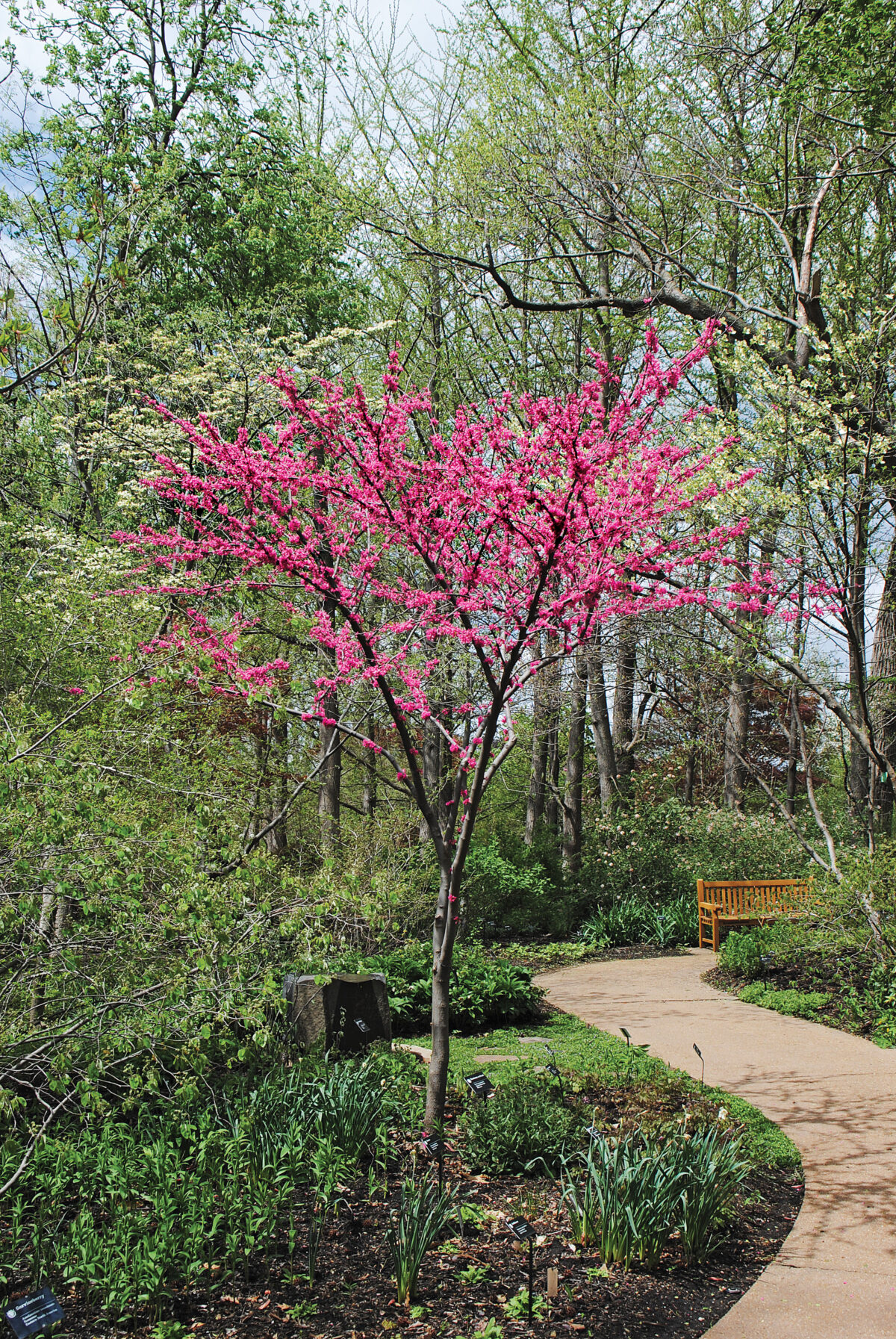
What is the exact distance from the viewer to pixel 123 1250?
113 inches

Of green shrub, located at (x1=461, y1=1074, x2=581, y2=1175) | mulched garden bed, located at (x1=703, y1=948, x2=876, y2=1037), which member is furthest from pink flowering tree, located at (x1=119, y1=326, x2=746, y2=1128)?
mulched garden bed, located at (x1=703, y1=948, x2=876, y2=1037)

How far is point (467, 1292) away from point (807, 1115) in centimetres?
264

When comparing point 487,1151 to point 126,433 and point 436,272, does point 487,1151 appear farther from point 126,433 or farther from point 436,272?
point 436,272

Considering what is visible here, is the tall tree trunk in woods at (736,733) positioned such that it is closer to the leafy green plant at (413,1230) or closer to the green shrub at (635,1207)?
the green shrub at (635,1207)

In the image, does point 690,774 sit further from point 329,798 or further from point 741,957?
point 741,957

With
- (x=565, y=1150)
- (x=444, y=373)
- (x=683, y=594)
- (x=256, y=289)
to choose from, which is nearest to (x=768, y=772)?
(x=444, y=373)

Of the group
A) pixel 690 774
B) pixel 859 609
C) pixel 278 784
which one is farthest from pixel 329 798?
pixel 690 774

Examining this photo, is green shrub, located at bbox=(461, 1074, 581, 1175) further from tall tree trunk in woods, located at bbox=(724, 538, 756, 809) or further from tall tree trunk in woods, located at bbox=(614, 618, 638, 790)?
tall tree trunk in woods, located at bbox=(614, 618, 638, 790)

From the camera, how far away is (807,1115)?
15.6 feet

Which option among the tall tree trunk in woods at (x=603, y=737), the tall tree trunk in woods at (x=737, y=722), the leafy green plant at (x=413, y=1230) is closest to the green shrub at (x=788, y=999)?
the tall tree trunk in woods at (x=737, y=722)

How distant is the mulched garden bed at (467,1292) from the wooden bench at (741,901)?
6.64 meters

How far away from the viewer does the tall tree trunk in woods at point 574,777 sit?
12242 millimetres

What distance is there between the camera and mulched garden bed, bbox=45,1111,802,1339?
2.75m

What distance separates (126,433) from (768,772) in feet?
62.4
